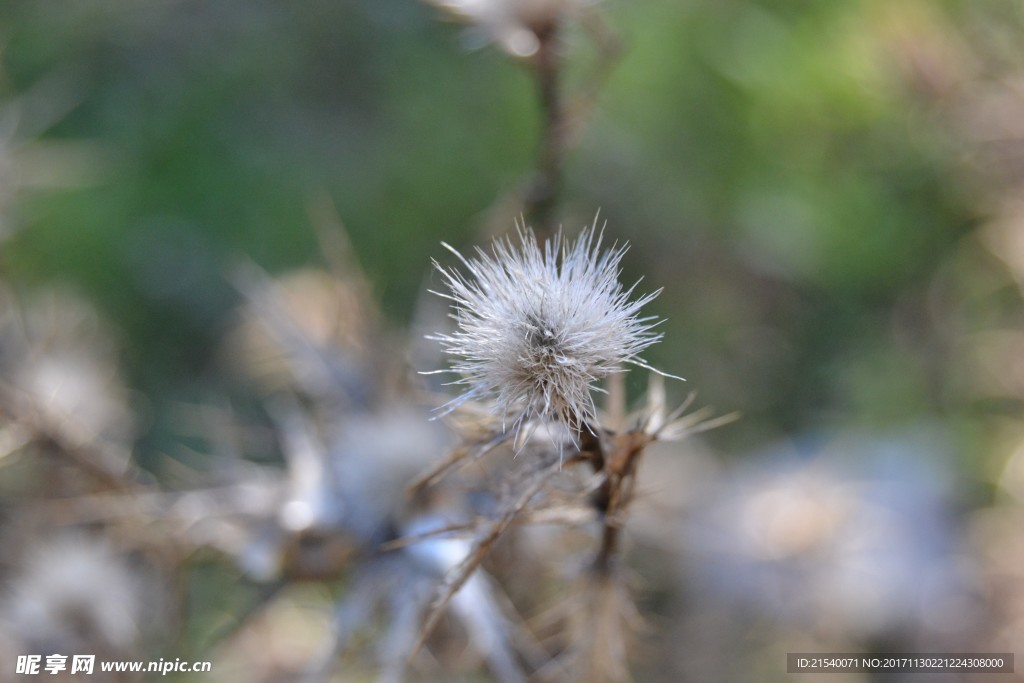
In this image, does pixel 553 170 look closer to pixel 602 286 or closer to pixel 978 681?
pixel 602 286

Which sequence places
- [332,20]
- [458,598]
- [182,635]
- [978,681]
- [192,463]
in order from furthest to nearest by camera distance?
[332,20] < [192,463] < [978,681] < [182,635] < [458,598]

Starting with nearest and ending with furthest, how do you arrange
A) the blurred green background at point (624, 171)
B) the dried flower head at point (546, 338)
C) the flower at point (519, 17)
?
the dried flower head at point (546, 338)
the flower at point (519, 17)
the blurred green background at point (624, 171)

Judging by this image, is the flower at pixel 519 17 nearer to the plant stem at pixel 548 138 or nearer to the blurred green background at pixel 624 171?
the plant stem at pixel 548 138

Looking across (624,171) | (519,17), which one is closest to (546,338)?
(519,17)

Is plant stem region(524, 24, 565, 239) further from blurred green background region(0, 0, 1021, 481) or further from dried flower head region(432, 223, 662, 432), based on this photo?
blurred green background region(0, 0, 1021, 481)

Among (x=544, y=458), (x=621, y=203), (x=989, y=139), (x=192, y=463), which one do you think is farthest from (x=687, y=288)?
(x=544, y=458)

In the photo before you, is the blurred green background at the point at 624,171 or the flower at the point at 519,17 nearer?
the flower at the point at 519,17

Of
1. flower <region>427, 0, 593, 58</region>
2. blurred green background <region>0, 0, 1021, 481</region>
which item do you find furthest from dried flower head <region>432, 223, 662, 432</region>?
blurred green background <region>0, 0, 1021, 481</region>

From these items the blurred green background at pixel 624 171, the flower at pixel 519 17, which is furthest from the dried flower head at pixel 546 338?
the blurred green background at pixel 624 171

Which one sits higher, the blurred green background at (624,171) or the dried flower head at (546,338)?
the blurred green background at (624,171)

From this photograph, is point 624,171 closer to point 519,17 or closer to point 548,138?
point 548,138

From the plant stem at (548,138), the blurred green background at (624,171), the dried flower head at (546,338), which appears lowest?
the dried flower head at (546,338)
